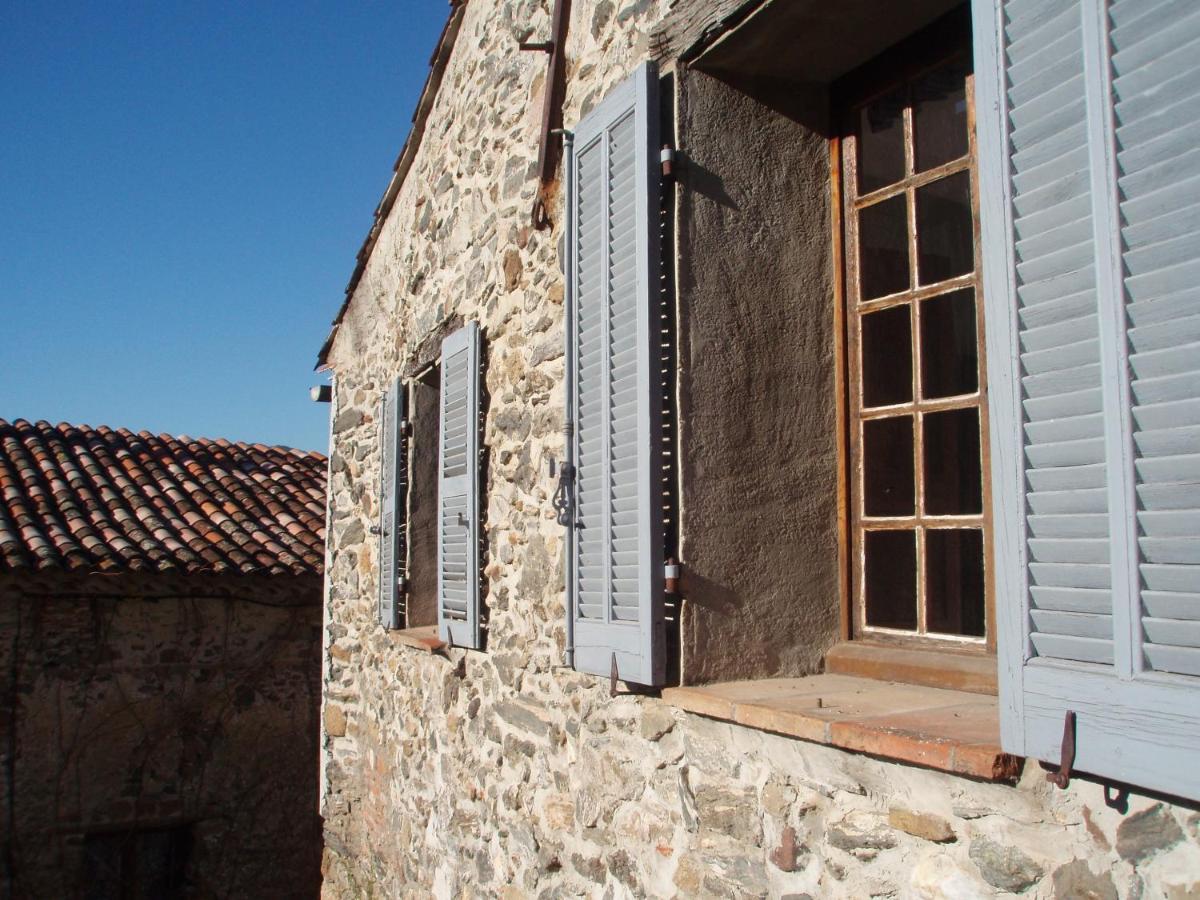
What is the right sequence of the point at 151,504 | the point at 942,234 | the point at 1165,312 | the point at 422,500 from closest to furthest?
the point at 1165,312 → the point at 942,234 → the point at 422,500 → the point at 151,504

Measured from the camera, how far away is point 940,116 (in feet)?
8.97

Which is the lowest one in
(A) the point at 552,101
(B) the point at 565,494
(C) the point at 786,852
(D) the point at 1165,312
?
(C) the point at 786,852

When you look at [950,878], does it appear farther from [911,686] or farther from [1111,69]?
[1111,69]

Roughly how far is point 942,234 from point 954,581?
0.85 meters

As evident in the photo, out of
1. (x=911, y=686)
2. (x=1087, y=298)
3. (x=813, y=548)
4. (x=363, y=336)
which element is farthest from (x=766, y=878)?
(x=363, y=336)

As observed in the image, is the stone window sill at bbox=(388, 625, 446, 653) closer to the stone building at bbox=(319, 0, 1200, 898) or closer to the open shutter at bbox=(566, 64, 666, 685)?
the stone building at bbox=(319, 0, 1200, 898)

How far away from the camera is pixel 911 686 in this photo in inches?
103

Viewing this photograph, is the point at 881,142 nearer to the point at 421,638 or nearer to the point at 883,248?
the point at 883,248

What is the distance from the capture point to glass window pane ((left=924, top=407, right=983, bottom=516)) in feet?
8.45

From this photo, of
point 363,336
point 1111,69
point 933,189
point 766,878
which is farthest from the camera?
point 363,336

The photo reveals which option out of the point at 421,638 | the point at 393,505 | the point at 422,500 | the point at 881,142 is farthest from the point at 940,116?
the point at 393,505

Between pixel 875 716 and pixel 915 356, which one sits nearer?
pixel 875 716

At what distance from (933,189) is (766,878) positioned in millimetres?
1693

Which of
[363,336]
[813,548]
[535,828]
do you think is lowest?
[535,828]
